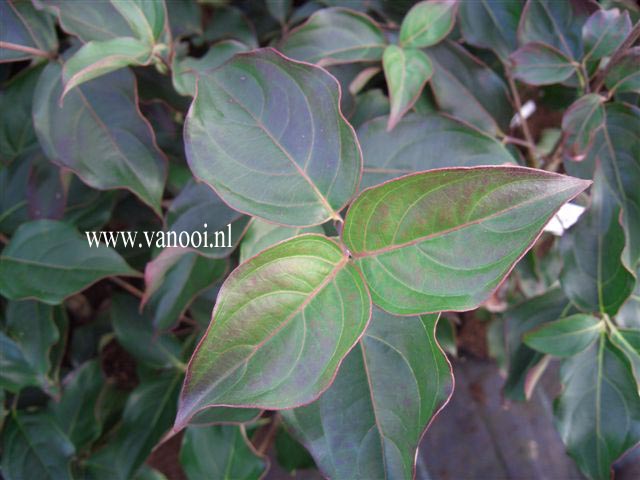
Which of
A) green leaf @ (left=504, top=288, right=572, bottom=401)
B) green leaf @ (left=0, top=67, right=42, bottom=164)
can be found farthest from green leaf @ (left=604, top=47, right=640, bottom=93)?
green leaf @ (left=0, top=67, right=42, bottom=164)

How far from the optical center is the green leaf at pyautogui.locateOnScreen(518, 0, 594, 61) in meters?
0.76

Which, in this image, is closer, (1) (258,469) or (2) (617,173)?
(2) (617,173)

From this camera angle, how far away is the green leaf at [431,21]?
72 centimetres

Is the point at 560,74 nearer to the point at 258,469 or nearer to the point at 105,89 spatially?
the point at 105,89

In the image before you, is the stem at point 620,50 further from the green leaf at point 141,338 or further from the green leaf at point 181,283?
the green leaf at point 141,338

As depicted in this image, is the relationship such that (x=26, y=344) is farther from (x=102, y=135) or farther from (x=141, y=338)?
(x=102, y=135)

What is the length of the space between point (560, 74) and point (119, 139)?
0.64 metres

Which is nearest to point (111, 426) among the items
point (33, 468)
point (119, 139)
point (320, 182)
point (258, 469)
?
point (33, 468)

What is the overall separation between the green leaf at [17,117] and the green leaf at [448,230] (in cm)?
61

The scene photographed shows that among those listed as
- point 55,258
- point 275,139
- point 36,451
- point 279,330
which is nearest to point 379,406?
point 279,330

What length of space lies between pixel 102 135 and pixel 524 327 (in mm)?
728

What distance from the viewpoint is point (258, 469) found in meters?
0.85

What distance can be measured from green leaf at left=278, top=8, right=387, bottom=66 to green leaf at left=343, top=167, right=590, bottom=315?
1.10 feet

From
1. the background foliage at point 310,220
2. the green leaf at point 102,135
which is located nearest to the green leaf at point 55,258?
the background foliage at point 310,220
